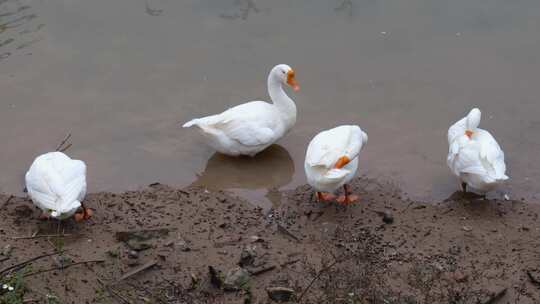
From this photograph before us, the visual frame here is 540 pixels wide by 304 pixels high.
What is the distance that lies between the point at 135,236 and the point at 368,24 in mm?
4755

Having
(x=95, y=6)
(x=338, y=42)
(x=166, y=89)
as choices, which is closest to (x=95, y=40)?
(x=95, y=6)

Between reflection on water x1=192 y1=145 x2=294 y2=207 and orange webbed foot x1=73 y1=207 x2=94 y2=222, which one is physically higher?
orange webbed foot x1=73 y1=207 x2=94 y2=222

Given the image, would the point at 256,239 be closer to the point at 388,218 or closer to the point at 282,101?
the point at 388,218

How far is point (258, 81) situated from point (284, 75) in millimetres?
865

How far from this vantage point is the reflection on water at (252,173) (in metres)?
7.41

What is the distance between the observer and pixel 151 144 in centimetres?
802

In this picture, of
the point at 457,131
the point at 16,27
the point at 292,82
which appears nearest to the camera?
the point at 457,131

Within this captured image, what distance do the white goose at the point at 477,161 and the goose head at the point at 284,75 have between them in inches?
71.8

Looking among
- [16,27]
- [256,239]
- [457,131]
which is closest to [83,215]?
[256,239]

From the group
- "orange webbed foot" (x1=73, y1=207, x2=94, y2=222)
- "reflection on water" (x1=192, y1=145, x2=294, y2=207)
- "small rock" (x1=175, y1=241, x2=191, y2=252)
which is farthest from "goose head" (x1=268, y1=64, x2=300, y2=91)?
"small rock" (x1=175, y1=241, x2=191, y2=252)

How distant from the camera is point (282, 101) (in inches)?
315

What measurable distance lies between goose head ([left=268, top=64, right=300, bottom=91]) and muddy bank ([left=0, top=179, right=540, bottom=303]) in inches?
56.5

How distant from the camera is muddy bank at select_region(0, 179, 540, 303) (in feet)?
17.7

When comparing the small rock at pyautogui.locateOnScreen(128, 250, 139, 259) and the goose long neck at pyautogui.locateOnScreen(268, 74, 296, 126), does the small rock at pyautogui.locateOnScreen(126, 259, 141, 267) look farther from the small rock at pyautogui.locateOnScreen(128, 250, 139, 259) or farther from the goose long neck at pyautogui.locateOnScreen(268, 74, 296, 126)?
the goose long neck at pyautogui.locateOnScreen(268, 74, 296, 126)
